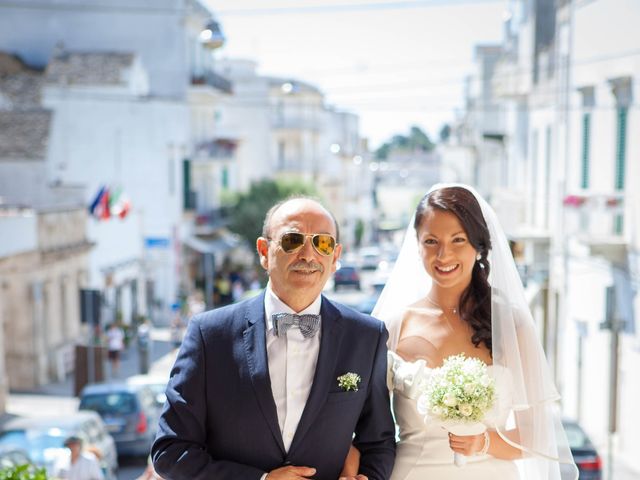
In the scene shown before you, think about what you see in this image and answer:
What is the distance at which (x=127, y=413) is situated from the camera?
1587 cm

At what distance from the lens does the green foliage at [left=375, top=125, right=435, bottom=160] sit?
166125mm

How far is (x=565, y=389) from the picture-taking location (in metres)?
23.0

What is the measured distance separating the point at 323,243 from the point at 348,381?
1.80ft

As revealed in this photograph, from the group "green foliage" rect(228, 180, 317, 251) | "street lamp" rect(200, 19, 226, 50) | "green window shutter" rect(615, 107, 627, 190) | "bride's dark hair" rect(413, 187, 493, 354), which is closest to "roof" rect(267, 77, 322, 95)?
"green foliage" rect(228, 180, 317, 251)

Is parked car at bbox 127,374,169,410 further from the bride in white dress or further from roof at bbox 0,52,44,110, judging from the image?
roof at bbox 0,52,44,110

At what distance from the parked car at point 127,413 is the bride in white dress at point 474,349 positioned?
1150 cm

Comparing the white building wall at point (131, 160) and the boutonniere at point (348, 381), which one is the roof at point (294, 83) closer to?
the white building wall at point (131, 160)

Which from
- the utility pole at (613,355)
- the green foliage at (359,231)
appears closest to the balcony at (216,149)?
the utility pole at (613,355)

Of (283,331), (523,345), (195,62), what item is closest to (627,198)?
(523,345)

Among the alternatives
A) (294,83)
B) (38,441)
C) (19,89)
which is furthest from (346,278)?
(294,83)

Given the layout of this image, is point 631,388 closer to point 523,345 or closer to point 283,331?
point 523,345

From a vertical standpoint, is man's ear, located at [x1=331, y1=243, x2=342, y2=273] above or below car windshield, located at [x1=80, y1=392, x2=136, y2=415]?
above

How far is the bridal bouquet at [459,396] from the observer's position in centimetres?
421

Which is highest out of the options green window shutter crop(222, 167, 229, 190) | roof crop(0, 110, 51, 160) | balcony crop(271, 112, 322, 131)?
balcony crop(271, 112, 322, 131)
